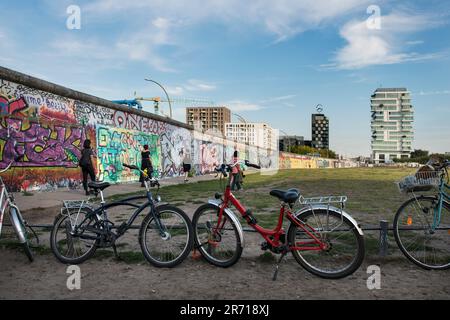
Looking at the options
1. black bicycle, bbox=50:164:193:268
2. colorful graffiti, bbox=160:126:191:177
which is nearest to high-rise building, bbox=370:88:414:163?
colorful graffiti, bbox=160:126:191:177

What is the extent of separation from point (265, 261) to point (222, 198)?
1.01 meters

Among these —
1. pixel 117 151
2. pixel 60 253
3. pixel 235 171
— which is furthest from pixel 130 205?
pixel 117 151

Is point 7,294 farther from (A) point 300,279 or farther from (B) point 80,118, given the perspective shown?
(B) point 80,118

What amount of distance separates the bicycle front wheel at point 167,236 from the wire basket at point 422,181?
2.82 m

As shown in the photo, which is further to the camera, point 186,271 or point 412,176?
point 412,176

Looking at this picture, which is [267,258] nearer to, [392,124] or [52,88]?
[52,88]

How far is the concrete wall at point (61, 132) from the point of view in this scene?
1192 cm

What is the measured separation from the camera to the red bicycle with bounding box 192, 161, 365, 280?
13.0 feet

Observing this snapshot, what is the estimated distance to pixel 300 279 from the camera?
13.3 ft

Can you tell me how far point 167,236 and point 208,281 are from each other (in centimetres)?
81

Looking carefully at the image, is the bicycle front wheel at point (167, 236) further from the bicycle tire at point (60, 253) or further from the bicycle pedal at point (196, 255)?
the bicycle tire at point (60, 253)

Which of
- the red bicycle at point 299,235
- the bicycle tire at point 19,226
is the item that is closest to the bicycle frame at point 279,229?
the red bicycle at point 299,235

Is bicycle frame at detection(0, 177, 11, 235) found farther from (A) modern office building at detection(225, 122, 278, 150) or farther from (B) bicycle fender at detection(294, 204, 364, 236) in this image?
(A) modern office building at detection(225, 122, 278, 150)
